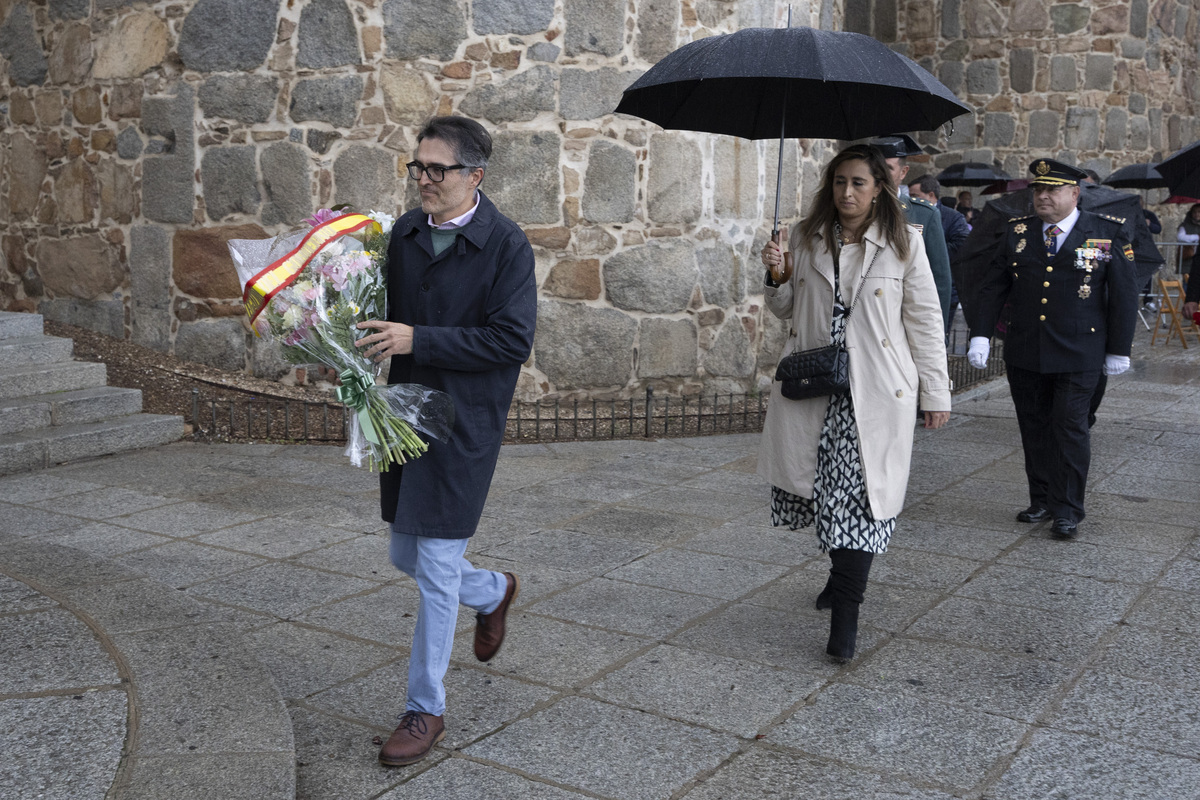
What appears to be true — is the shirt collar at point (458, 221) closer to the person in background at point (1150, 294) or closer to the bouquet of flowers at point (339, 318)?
the bouquet of flowers at point (339, 318)

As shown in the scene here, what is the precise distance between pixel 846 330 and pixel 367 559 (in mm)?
2342

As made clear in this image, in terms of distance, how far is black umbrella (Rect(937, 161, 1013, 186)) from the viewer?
1587cm

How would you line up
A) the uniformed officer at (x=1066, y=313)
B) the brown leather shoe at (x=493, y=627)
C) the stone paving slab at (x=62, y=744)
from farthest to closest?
1. the uniformed officer at (x=1066, y=313)
2. the brown leather shoe at (x=493, y=627)
3. the stone paving slab at (x=62, y=744)

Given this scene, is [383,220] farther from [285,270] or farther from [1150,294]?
[1150,294]

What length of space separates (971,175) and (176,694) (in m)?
14.4

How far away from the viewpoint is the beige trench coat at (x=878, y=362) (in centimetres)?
410

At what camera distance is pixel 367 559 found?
520 cm

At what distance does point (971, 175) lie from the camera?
626 inches

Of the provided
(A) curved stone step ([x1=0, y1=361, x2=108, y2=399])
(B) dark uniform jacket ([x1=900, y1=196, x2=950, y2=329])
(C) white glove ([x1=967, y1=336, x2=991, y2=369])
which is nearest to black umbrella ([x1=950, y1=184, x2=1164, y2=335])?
(B) dark uniform jacket ([x1=900, y1=196, x2=950, y2=329])

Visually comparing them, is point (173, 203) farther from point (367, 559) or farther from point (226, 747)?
point (226, 747)

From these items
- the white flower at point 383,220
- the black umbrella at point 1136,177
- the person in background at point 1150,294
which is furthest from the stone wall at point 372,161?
the person in background at point 1150,294

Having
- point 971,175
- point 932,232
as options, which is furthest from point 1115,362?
point 971,175

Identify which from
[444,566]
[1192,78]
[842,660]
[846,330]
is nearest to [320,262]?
[444,566]

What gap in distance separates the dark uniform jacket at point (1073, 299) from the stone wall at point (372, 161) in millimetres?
3403
